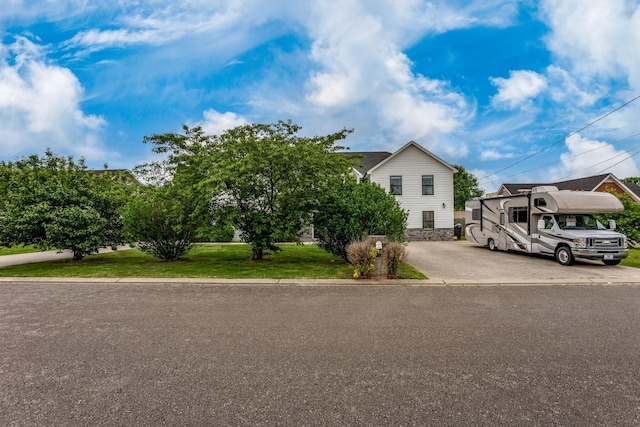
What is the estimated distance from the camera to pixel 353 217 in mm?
10445

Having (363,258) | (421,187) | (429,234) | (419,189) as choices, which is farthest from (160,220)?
(429,234)

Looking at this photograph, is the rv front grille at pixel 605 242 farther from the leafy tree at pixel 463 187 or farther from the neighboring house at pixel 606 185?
the leafy tree at pixel 463 187

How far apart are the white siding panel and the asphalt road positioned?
58.0ft

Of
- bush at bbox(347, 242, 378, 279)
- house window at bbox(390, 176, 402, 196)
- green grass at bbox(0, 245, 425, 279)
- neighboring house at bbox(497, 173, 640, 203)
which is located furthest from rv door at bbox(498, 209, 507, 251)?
neighboring house at bbox(497, 173, 640, 203)

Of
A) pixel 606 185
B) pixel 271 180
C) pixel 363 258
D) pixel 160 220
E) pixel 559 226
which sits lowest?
pixel 363 258

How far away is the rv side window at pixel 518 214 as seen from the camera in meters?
13.9

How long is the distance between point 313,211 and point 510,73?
1249cm

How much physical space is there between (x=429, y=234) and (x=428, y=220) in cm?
104

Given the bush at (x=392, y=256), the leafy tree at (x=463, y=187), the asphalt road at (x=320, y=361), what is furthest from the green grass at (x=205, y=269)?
the leafy tree at (x=463, y=187)

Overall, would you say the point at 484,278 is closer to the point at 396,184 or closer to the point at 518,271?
the point at 518,271

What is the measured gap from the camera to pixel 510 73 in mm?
15922

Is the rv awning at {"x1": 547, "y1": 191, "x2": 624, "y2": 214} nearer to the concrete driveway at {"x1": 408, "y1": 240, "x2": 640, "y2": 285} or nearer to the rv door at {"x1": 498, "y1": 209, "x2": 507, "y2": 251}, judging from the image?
the concrete driveway at {"x1": 408, "y1": 240, "x2": 640, "y2": 285}

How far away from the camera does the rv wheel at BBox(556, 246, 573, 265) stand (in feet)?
37.8

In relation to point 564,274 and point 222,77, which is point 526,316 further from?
point 222,77
